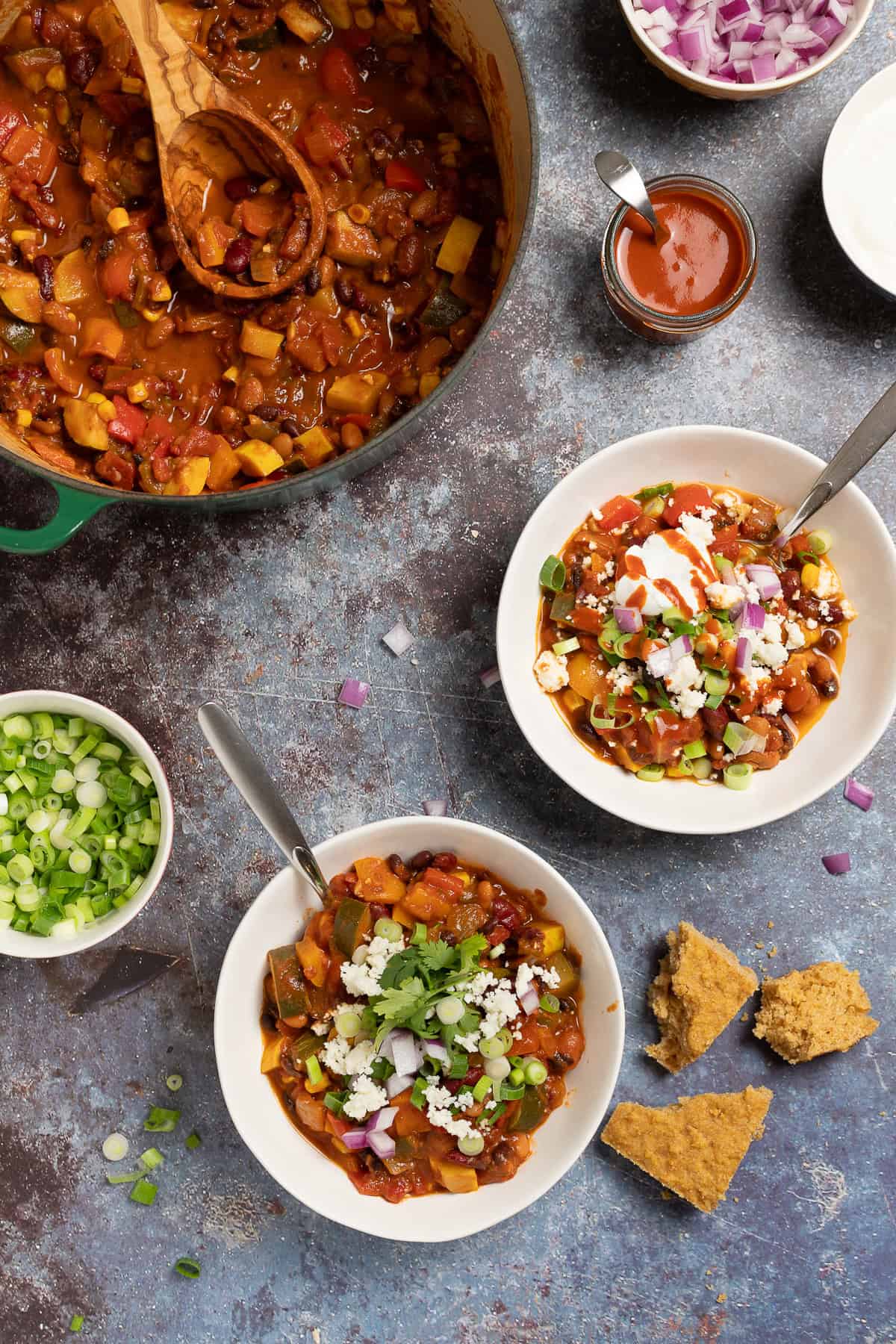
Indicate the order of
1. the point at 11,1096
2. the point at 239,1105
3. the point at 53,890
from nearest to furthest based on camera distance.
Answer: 1. the point at 239,1105
2. the point at 53,890
3. the point at 11,1096

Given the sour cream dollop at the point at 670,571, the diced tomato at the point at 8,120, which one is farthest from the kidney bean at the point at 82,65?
the sour cream dollop at the point at 670,571

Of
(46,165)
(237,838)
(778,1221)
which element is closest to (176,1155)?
(237,838)

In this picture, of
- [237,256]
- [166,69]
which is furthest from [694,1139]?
[166,69]

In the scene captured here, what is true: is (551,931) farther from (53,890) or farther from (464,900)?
(53,890)

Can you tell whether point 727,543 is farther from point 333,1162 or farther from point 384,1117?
point 333,1162

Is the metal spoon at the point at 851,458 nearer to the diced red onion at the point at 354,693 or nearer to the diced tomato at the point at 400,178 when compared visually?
the diced red onion at the point at 354,693

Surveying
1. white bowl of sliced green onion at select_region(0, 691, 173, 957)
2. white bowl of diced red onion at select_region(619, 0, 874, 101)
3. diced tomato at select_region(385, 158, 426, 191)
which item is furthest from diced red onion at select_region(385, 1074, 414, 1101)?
white bowl of diced red onion at select_region(619, 0, 874, 101)
